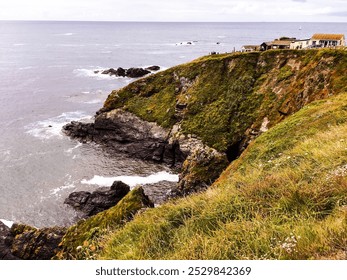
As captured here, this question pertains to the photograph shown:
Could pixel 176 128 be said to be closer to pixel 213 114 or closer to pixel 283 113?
pixel 213 114

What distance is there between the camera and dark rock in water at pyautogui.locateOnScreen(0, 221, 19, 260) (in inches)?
925

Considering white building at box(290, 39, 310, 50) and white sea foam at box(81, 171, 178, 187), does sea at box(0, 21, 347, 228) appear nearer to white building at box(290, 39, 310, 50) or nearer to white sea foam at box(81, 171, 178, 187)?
white sea foam at box(81, 171, 178, 187)

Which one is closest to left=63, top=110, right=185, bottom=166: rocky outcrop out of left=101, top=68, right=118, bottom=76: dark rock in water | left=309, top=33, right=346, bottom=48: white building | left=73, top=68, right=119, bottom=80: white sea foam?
left=73, top=68, right=119, bottom=80: white sea foam

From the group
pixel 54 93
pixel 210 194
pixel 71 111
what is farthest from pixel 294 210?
pixel 54 93

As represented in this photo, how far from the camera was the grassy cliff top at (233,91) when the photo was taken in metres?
41.1

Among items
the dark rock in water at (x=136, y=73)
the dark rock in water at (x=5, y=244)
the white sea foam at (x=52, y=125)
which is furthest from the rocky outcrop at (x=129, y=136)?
the dark rock in water at (x=136, y=73)

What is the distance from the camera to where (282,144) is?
20.3 metres

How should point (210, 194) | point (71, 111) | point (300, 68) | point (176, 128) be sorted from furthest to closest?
point (71, 111)
point (176, 128)
point (300, 68)
point (210, 194)

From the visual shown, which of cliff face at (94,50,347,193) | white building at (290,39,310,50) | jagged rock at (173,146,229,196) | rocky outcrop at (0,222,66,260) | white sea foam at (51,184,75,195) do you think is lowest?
white sea foam at (51,184,75,195)

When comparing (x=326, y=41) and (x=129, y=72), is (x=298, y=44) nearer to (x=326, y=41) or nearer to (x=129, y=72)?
(x=326, y=41)

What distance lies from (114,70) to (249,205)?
338 ft

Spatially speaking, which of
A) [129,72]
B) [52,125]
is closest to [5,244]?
[52,125]

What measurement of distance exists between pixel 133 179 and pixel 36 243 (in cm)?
1806

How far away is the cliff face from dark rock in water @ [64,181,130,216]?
6756 millimetres
